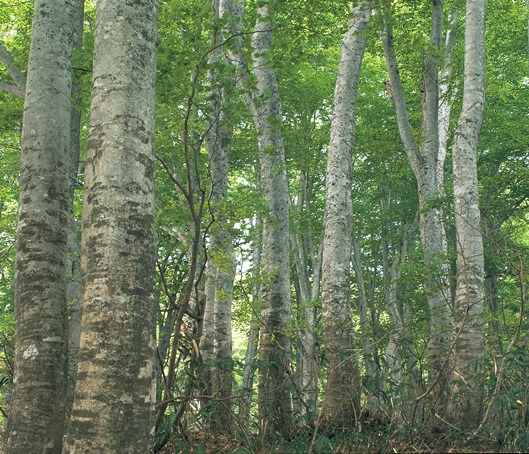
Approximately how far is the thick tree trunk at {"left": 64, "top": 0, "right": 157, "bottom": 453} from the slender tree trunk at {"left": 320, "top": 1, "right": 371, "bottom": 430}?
14.2 feet

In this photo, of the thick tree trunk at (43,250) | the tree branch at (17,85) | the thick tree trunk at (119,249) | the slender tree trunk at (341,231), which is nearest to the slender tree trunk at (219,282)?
the slender tree trunk at (341,231)

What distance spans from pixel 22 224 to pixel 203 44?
3.21m

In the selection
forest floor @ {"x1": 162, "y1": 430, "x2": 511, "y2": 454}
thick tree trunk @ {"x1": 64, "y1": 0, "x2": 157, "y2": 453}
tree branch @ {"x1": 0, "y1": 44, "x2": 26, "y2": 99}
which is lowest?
forest floor @ {"x1": 162, "y1": 430, "x2": 511, "y2": 454}

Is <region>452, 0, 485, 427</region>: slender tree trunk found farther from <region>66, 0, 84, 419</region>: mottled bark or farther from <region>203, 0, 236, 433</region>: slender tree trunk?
<region>66, 0, 84, 419</region>: mottled bark

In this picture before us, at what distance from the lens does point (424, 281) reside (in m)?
11.8

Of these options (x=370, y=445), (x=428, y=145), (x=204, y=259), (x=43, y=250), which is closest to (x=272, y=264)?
(x=204, y=259)

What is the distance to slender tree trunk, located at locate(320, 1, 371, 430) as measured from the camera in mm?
7848

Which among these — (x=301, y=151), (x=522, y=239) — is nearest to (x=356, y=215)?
(x=301, y=151)

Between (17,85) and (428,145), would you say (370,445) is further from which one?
(428,145)

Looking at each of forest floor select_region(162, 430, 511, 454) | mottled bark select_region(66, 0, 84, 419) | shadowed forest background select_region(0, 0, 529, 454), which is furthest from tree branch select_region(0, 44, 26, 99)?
forest floor select_region(162, 430, 511, 454)

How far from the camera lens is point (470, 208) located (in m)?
9.37

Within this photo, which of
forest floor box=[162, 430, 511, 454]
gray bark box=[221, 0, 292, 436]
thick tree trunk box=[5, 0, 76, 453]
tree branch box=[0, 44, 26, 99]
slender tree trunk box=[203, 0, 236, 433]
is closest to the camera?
thick tree trunk box=[5, 0, 76, 453]

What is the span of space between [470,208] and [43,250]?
267 inches

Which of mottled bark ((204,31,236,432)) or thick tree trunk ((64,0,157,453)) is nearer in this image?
thick tree trunk ((64,0,157,453))
